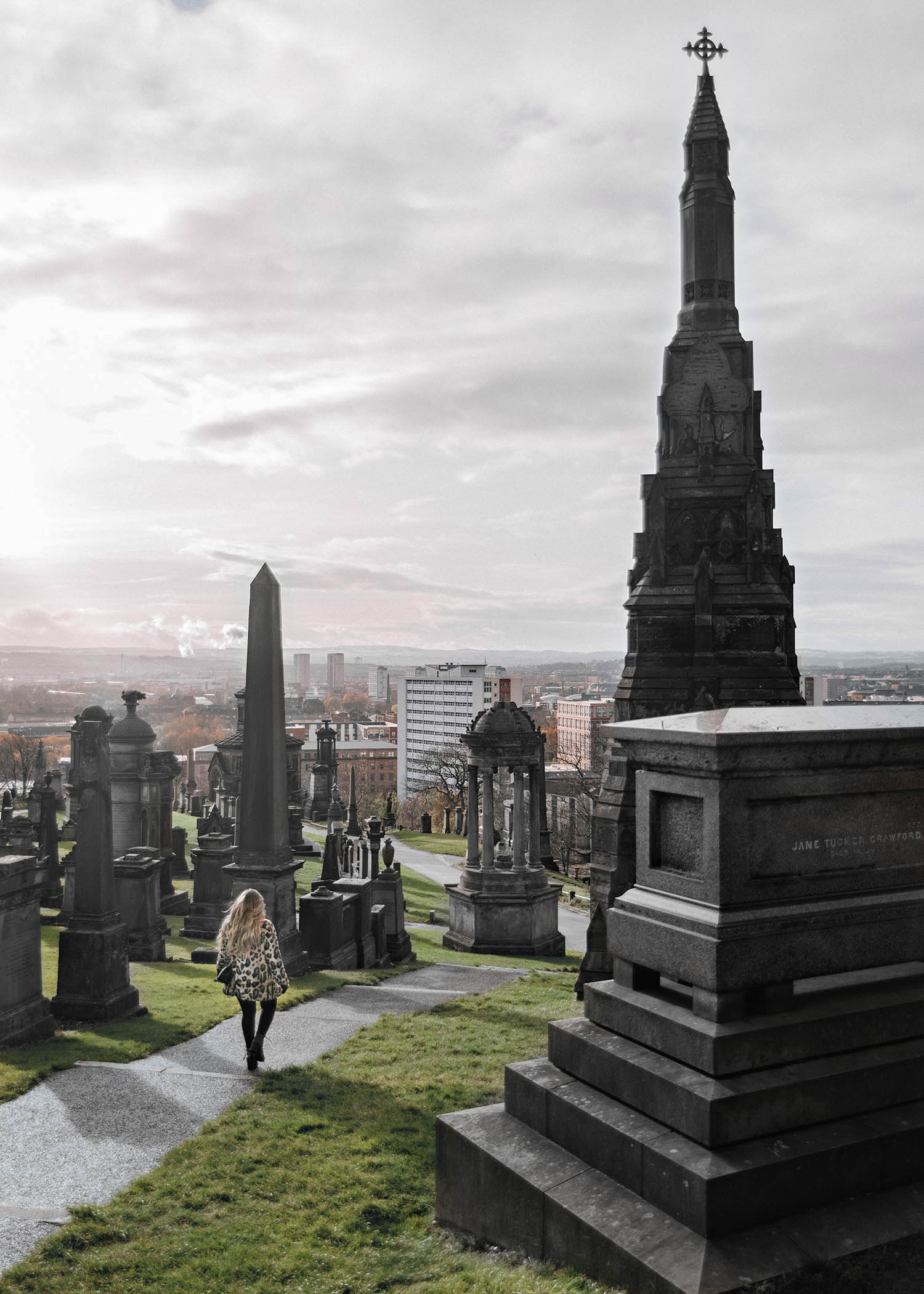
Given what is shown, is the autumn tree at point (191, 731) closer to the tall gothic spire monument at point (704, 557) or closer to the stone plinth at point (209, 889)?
Result: the stone plinth at point (209, 889)

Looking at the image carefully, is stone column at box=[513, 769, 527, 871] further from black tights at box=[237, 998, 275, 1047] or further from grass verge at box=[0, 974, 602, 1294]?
black tights at box=[237, 998, 275, 1047]

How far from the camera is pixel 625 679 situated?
1762 centimetres

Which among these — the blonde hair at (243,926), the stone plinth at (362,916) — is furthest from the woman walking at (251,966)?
the stone plinth at (362,916)

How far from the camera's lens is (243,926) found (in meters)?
8.08

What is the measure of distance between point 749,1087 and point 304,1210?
291cm

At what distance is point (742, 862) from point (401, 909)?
39.3 ft

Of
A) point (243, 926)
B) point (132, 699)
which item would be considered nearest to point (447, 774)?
point (132, 699)

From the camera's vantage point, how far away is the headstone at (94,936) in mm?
10023

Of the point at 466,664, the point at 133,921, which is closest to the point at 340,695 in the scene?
the point at 466,664

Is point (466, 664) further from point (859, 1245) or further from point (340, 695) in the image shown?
point (859, 1245)

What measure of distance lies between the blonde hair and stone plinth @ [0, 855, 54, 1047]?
2.61 m

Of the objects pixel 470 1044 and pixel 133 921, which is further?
pixel 133 921

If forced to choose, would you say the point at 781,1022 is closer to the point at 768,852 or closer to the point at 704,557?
the point at 768,852

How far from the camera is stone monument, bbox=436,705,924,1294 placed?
427 cm
